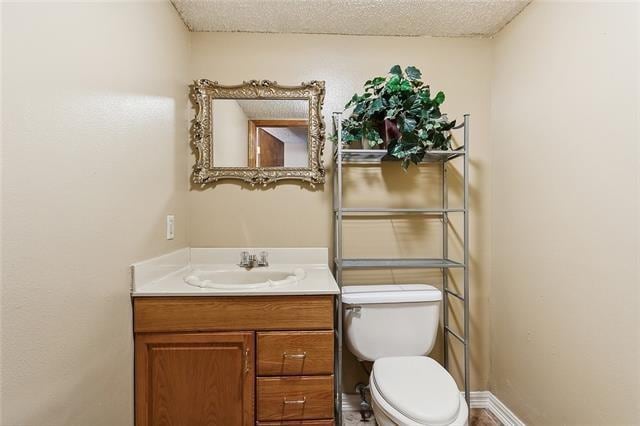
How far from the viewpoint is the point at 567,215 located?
4.26 feet

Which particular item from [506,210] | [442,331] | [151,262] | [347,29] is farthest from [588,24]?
[151,262]

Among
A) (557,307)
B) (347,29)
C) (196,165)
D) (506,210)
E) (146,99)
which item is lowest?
(557,307)

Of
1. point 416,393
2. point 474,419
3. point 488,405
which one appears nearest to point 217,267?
point 416,393

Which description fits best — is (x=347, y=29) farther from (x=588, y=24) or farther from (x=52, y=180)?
(x=52, y=180)

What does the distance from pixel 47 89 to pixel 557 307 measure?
1.99 m

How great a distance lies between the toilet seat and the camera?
1.11 m

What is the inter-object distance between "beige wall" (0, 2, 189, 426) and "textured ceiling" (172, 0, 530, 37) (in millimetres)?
382

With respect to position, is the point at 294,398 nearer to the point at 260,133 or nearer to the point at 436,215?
the point at 436,215

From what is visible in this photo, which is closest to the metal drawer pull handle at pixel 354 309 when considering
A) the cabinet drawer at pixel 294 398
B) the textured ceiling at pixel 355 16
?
the cabinet drawer at pixel 294 398

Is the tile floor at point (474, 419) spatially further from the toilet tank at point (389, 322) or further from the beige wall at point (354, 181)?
the toilet tank at point (389, 322)

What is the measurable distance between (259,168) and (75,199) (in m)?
0.97

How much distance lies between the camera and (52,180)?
32.0 inches

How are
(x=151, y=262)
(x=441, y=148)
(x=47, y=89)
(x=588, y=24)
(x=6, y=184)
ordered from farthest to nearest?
(x=441, y=148)
(x=151, y=262)
(x=588, y=24)
(x=47, y=89)
(x=6, y=184)

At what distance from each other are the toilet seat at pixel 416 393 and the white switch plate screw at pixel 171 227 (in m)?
1.17
